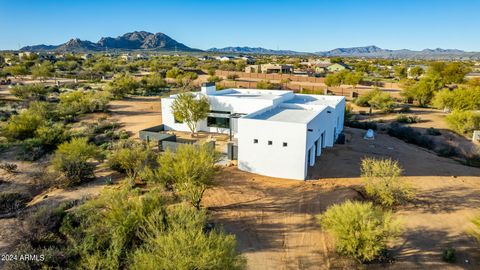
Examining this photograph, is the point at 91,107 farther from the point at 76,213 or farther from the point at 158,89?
the point at 76,213

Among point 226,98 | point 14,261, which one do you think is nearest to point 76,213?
point 14,261

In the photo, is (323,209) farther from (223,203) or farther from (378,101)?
(378,101)

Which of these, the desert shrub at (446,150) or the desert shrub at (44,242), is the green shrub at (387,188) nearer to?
the desert shrub at (446,150)

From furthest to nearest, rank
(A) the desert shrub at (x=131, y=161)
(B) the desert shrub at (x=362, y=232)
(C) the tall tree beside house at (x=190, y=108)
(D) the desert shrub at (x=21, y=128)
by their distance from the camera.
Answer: (C) the tall tree beside house at (x=190, y=108) < (D) the desert shrub at (x=21, y=128) < (A) the desert shrub at (x=131, y=161) < (B) the desert shrub at (x=362, y=232)

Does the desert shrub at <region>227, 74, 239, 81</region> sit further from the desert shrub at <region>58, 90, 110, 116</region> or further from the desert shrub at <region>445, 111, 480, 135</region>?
the desert shrub at <region>445, 111, 480, 135</region>

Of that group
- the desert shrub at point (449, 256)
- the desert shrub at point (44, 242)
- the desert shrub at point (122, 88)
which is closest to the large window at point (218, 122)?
the desert shrub at point (44, 242)

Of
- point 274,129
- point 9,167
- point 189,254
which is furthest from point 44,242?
point 274,129
